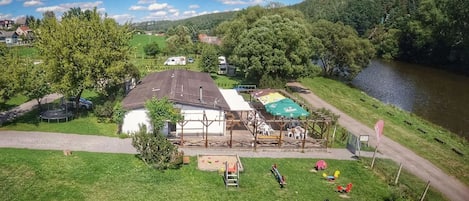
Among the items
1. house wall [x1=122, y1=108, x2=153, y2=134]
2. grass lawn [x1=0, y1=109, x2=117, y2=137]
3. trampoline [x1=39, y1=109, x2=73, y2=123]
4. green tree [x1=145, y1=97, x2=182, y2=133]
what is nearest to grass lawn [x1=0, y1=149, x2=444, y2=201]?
green tree [x1=145, y1=97, x2=182, y2=133]

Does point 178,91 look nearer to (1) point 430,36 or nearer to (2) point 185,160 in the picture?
(2) point 185,160

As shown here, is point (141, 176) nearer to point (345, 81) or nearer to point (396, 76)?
point (345, 81)

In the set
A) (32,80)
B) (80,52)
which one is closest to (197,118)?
(80,52)

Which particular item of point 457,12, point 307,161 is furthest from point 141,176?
point 457,12

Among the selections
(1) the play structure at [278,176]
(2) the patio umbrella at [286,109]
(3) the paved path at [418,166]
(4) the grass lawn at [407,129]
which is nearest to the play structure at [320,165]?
(1) the play structure at [278,176]

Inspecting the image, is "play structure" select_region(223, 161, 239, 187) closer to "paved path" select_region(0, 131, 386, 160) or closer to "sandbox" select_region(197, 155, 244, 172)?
"sandbox" select_region(197, 155, 244, 172)
